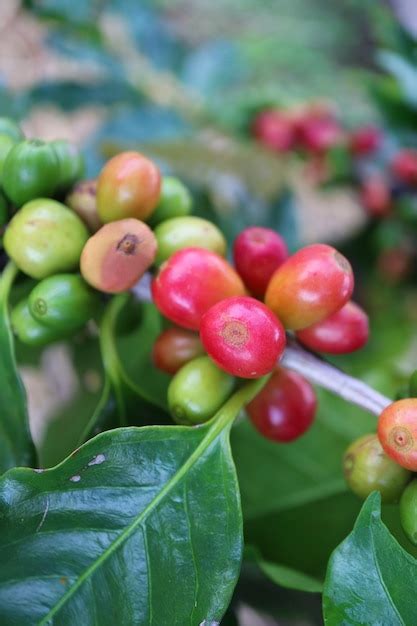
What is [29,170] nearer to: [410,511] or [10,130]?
[10,130]

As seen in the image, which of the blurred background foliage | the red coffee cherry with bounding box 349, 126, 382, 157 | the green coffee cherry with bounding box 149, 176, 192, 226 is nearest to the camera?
the green coffee cherry with bounding box 149, 176, 192, 226

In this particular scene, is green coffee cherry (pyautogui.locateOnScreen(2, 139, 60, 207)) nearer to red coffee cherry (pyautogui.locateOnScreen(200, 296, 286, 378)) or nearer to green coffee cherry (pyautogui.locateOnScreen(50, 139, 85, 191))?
green coffee cherry (pyautogui.locateOnScreen(50, 139, 85, 191))

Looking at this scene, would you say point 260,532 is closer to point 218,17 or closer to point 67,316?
point 67,316

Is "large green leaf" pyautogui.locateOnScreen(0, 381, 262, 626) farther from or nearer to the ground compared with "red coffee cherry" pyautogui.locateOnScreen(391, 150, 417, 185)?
farther from the ground

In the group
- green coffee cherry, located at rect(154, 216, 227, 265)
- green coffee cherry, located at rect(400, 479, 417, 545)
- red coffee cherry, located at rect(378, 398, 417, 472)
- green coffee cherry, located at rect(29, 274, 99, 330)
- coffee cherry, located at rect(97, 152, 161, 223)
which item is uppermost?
coffee cherry, located at rect(97, 152, 161, 223)

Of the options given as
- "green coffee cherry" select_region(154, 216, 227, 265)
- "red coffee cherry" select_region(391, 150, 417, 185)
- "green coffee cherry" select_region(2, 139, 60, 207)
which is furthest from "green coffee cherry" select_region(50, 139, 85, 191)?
"red coffee cherry" select_region(391, 150, 417, 185)

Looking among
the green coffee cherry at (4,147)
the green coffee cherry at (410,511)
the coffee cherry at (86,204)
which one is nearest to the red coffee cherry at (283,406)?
the green coffee cherry at (410,511)

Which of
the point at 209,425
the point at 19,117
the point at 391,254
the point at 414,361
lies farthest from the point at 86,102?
the point at 209,425
